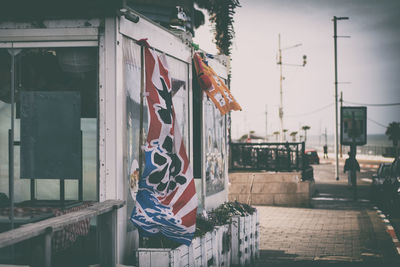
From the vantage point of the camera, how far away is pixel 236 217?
727 cm

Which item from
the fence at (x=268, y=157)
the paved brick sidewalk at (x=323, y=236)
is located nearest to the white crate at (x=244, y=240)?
the paved brick sidewalk at (x=323, y=236)

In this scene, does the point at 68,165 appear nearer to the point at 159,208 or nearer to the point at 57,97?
the point at 57,97

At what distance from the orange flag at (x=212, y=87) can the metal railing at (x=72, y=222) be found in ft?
10.5

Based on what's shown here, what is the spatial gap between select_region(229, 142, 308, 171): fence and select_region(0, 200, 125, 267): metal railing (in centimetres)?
1057

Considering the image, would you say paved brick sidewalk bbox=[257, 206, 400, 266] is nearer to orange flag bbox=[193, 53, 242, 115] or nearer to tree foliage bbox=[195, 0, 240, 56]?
orange flag bbox=[193, 53, 242, 115]

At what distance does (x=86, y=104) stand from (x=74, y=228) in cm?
158

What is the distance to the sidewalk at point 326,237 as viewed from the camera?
314 inches

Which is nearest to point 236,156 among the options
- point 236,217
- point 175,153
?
point 236,217

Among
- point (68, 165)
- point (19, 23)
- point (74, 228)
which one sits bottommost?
point (74, 228)

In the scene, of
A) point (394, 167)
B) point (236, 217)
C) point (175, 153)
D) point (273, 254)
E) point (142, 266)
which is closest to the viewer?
point (142, 266)

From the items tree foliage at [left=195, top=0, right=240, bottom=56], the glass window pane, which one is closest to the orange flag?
the glass window pane

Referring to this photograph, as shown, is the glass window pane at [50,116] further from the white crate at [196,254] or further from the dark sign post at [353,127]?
the dark sign post at [353,127]

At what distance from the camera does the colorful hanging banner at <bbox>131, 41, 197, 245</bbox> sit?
5195mm

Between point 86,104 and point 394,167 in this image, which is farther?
point 394,167
